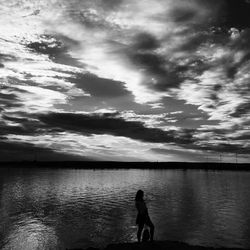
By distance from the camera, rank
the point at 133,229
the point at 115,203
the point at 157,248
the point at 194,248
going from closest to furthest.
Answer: the point at 157,248 → the point at 194,248 → the point at 133,229 → the point at 115,203

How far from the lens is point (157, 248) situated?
1891 centimetres

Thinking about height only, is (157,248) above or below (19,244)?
above

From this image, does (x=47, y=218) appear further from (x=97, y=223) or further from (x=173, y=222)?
(x=173, y=222)

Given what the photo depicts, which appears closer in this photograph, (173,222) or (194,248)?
(194,248)

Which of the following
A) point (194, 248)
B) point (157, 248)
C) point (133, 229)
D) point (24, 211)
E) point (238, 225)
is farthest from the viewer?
point (24, 211)

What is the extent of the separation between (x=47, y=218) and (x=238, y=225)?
73.9 feet

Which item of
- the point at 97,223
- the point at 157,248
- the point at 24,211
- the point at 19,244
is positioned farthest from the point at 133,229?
the point at 24,211

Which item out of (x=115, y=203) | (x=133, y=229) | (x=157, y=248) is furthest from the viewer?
(x=115, y=203)

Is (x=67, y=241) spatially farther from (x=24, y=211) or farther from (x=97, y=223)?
(x=24, y=211)

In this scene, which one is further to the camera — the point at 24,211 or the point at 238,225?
the point at 24,211

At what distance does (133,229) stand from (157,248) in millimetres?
13977

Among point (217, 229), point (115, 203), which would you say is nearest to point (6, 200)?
point (115, 203)

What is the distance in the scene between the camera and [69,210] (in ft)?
150

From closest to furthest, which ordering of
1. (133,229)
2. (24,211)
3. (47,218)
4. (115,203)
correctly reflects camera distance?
(133,229) < (47,218) < (24,211) < (115,203)
